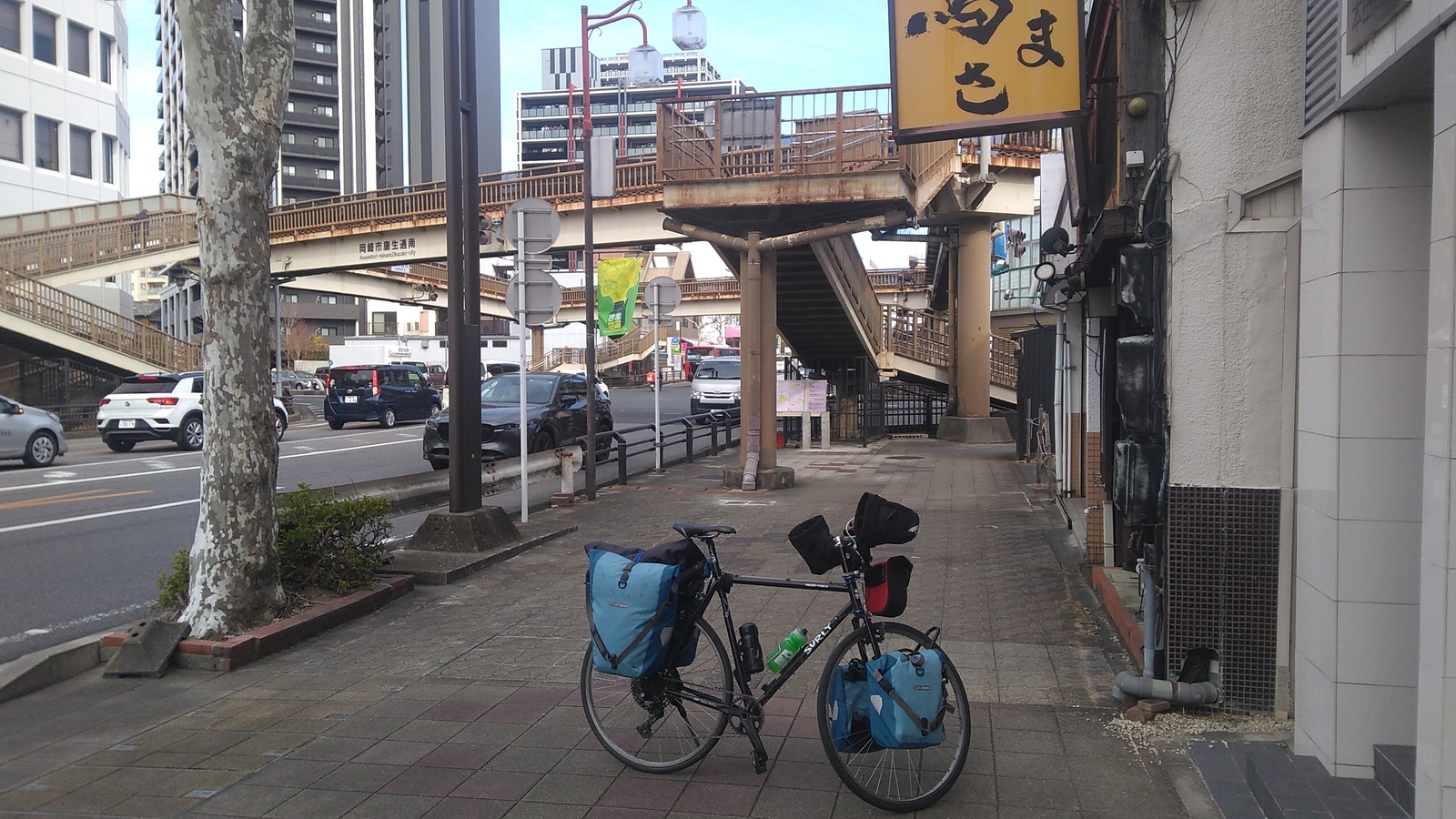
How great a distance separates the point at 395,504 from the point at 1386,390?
10262 mm

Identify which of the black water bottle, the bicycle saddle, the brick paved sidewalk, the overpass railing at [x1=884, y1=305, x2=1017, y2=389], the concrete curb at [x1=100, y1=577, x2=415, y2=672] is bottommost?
the brick paved sidewalk

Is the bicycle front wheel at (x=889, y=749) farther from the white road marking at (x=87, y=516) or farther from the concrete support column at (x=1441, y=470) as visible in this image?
the white road marking at (x=87, y=516)

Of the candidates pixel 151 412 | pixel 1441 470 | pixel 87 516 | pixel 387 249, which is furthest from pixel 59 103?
pixel 1441 470

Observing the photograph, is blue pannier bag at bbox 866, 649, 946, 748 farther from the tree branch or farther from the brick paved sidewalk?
the tree branch

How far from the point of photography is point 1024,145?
23.8 meters

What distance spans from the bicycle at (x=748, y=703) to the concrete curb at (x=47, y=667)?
3486 mm

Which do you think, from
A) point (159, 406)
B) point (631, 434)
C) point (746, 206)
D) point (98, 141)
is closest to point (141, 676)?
point (746, 206)

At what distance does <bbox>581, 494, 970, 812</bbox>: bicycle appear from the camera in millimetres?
4176

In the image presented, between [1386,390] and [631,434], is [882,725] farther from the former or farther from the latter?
[631,434]

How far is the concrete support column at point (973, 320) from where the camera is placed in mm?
25156

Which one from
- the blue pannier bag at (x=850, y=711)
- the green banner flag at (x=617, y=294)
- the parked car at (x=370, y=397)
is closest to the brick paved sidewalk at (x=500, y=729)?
the blue pannier bag at (x=850, y=711)

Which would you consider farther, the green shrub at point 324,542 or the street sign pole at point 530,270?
the street sign pole at point 530,270

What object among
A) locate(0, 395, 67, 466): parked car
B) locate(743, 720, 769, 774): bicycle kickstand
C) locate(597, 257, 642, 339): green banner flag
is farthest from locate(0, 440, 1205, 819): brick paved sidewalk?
locate(597, 257, 642, 339): green banner flag

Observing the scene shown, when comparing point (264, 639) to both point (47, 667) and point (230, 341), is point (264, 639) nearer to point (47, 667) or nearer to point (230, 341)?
point (47, 667)
